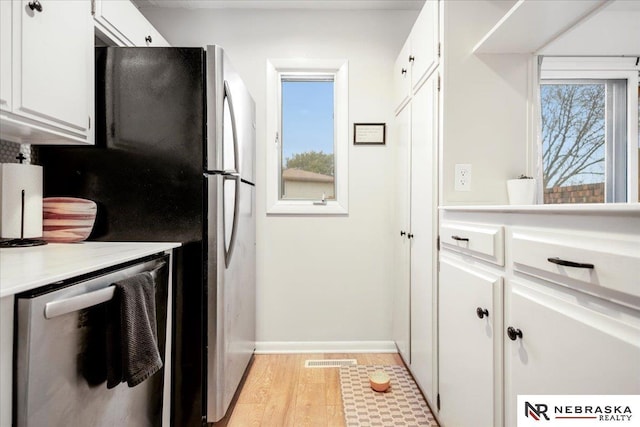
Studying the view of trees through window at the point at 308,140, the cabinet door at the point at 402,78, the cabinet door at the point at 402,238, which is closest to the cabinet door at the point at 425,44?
the cabinet door at the point at 402,78

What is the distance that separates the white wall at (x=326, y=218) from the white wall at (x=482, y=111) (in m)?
1.00

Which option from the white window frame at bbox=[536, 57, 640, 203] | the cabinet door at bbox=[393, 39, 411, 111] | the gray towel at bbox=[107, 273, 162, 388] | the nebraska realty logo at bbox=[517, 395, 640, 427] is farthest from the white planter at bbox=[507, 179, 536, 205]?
the gray towel at bbox=[107, 273, 162, 388]

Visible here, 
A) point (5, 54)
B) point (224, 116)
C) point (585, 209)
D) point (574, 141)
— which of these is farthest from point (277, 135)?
point (585, 209)

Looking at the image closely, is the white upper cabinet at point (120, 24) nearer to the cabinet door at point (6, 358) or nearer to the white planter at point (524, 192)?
the cabinet door at point (6, 358)

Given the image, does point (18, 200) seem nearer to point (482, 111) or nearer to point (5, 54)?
point (5, 54)

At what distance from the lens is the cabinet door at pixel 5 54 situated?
109 cm

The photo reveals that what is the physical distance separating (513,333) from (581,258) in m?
0.35

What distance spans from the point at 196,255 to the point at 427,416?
1.45 m

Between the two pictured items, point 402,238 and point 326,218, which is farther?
point 326,218

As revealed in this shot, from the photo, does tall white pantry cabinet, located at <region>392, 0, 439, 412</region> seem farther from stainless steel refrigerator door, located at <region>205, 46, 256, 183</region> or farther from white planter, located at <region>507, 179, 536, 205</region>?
stainless steel refrigerator door, located at <region>205, 46, 256, 183</region>

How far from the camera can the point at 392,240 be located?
8.18 ft

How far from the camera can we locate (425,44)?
1.72 metres

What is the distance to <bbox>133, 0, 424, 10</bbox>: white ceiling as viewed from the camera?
93.9 inches

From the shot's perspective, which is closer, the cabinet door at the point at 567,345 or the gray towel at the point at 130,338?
the cabinet door at the point at 567,345
